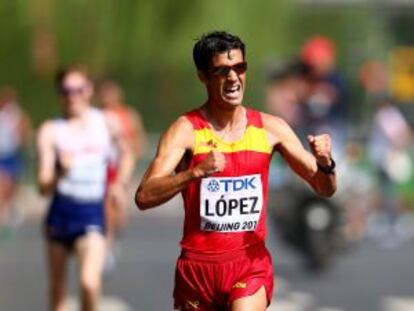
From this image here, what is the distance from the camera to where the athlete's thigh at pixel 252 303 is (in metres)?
7.32

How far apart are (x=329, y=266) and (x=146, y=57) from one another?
15.8m

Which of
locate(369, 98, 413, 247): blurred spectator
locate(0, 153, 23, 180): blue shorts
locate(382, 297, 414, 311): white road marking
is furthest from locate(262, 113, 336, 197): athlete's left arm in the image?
locate(0, 153, 23, 180): blue shorts

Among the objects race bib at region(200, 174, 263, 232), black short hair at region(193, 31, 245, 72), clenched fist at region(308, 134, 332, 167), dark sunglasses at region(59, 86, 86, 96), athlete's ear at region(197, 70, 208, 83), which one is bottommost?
race bib at region(200, 174, 263, 232)

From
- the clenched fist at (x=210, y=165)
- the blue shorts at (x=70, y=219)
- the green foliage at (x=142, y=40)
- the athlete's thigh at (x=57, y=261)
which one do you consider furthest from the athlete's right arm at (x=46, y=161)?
the green foliage at (x=142, y=40)

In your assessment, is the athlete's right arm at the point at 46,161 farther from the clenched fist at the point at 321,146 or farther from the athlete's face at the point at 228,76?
the clenched fist at the point at 321,146

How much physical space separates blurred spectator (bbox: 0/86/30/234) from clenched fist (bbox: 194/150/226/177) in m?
16.0

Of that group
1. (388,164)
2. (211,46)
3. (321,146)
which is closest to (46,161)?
(211,46)

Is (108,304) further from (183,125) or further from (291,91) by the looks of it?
(183,125)

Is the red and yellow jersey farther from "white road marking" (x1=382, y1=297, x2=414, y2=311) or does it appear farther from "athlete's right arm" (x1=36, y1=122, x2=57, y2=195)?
"white road marking" (x1=382, y1=297, x2=414, y2=311)

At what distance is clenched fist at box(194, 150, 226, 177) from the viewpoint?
6.78 metres

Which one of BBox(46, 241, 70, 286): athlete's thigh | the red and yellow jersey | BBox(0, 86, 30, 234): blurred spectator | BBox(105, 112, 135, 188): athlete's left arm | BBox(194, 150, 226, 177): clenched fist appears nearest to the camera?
BBox(194, 150, 226, 177): clenched fist

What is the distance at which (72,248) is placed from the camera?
34.3ft

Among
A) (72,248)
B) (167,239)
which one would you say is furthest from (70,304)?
(167,239)

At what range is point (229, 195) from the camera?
24.3 feet
